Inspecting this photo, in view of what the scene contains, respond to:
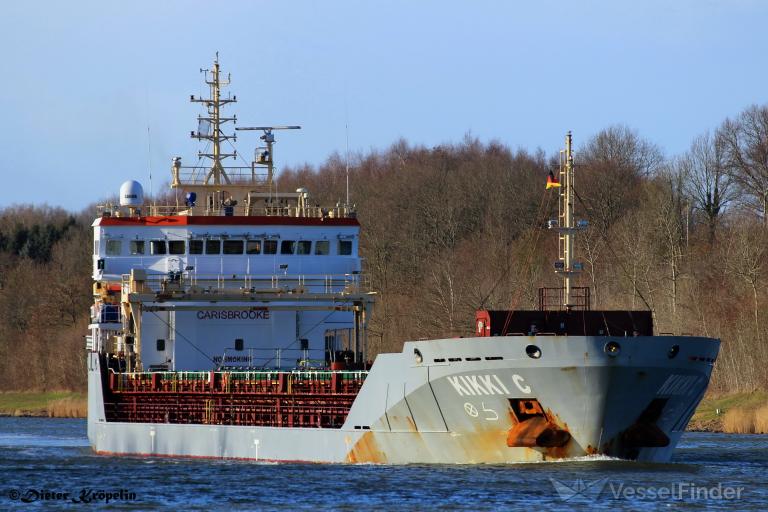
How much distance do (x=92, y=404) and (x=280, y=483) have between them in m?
15.4

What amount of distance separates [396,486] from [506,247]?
164 feet

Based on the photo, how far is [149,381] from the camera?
43969 mm

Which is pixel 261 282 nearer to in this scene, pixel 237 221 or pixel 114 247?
pixel 237 221

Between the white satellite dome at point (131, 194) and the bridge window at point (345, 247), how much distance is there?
6846 mm

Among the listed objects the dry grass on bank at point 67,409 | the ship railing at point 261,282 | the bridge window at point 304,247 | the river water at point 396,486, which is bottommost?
the dry grass on bank at point 67,409

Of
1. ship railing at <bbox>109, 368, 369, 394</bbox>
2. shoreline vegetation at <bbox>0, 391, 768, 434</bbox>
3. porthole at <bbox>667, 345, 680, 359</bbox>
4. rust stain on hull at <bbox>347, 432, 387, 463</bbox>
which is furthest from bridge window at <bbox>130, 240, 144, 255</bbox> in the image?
shoreline vegetation at <bbox>0, 391, 768, 434</bbox>

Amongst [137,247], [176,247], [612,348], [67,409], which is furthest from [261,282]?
[67,409]

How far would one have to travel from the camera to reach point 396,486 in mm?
32531

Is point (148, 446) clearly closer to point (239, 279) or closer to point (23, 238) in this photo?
point (239, 279)

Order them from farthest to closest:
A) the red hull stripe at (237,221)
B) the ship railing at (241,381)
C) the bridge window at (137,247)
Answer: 1. the bridge window at (137,247)
2. the red hull stripe at (237,221)
3. the ship railing at (241,381)

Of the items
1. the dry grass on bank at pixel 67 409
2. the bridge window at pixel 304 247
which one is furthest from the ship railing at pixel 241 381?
the dry grass on bank at pixel 67 409

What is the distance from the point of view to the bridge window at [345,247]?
47.3m

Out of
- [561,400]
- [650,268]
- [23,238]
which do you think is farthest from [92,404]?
[23,238]

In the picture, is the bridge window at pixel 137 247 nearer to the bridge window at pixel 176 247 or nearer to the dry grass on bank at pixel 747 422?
the bridge window at pixel 176 247
